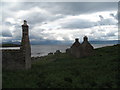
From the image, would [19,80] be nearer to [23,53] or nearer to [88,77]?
[23,53]

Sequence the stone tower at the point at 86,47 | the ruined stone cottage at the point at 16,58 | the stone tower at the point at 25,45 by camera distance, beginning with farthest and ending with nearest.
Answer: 1. the stone tower at the point at 86,47
2. the stone tower at the point at 25,45
3. the ruined stone cottage at the point at 16,58

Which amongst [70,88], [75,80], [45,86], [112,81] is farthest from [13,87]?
[112,81]

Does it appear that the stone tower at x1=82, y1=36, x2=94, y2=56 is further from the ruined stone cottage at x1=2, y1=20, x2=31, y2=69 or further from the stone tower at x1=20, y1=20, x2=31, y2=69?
the ruined stone cottage at x1=2, y1=20, x2=31, y2=69

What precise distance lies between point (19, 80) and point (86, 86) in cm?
773

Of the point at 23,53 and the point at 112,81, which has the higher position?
the point at 23,53

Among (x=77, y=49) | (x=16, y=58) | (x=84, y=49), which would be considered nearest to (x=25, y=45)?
(x=16, y=58)

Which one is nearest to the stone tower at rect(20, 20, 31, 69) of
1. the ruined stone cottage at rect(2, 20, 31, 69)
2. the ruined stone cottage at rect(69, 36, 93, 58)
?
the ruined stone cottage at rect(2, 20, 31, 69)

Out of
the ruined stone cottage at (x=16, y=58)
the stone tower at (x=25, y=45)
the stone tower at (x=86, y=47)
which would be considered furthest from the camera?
the stone tower at (x=86, y=47)

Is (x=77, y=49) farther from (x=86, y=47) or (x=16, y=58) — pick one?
(x=16, y=58)

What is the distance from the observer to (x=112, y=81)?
18.0m

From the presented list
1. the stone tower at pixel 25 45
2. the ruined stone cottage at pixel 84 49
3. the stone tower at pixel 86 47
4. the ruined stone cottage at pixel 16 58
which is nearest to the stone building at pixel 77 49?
the ruined stone cottage at pixel 84 49

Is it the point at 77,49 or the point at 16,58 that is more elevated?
the point at 77,49

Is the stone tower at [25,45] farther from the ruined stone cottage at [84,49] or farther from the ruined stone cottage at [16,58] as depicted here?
the ruined stone cottage at [84,49]

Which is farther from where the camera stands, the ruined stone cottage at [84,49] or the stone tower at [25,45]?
the ruined stone cottage at [84,49]
